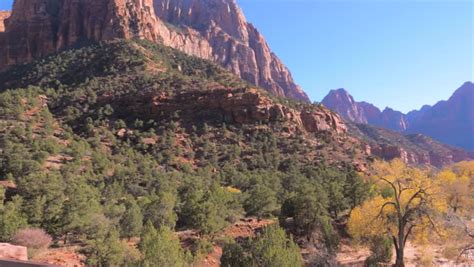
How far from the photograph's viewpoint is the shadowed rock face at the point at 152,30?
9219cm

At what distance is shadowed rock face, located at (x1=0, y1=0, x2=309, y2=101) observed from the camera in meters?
92.2

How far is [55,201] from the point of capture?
23.3 meters

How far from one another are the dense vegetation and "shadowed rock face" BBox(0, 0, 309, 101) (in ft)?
52.4

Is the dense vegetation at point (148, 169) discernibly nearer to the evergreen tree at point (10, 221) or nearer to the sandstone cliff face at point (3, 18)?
the evergreen tree at point (10, 221)

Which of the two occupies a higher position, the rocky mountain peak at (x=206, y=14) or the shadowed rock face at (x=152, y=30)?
the rocky mountain peak at (x=206, y=14)

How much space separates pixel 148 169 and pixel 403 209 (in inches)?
1175

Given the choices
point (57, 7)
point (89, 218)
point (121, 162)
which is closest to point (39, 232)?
point (89, 218)

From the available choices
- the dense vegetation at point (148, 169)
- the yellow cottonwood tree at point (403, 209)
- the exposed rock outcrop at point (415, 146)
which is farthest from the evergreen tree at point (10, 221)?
the exposed rock outcrop at point (415, 146)

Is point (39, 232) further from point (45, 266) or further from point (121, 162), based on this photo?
point (121, 162)

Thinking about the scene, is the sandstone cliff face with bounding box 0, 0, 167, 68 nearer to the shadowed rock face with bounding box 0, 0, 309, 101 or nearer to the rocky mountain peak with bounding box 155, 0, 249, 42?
the shadowed rock face with bounding box 0, 0, 309, 101

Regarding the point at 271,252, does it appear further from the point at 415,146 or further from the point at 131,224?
the point at 415,146

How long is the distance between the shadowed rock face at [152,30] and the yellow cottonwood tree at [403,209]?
74781mm

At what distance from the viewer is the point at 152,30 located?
9238cm

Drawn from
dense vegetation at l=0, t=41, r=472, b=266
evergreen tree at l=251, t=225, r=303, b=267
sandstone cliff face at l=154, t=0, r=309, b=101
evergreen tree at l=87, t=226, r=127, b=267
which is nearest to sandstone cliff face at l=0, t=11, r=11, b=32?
sandstone cliff face at l=154, t=0, r=309, b=101
